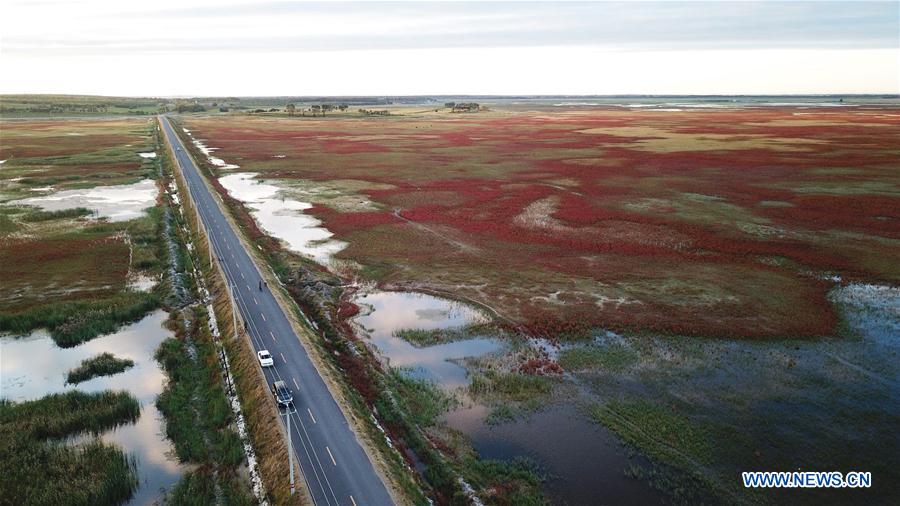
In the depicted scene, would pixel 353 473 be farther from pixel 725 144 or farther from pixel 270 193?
pixel 725 144

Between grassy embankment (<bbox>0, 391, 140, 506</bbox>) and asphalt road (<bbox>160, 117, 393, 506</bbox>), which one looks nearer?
asphalt road (<bbox>160, 117, 393, 506</bbox>)

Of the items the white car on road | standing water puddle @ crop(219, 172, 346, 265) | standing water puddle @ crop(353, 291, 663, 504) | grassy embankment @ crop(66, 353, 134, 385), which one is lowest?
standing water puddle @ crop(353, 291, 663, 504)

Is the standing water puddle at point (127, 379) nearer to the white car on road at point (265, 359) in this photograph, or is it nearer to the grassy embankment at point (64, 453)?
the grassy embankment at point (64, 453)

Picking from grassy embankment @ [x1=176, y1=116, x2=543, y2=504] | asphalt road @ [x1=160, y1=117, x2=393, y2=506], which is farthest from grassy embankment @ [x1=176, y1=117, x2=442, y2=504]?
asphalt road @ [x1=160, y1=117, x2=393, y2=506]

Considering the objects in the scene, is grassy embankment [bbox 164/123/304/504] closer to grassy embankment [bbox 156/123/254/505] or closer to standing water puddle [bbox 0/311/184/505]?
grassy embankment [bbox 156/123/254/505]

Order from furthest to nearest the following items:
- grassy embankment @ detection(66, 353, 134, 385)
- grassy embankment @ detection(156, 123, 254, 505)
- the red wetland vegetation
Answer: the red wetland vegetation, grassy embankment @ detection(66, 353, 134, 385), grassy embankment @ detection(156, 123, 254, 505)

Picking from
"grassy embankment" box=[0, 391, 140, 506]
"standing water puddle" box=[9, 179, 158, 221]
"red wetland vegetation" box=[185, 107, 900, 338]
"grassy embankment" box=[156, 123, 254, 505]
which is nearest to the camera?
"grassy embankment" box=[0, 391, 140, 506]

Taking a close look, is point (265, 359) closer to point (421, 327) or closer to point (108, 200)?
point (421, 327)

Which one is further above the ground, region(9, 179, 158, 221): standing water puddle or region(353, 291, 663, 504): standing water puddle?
region(9, 179, 158, 221): standing water puddle
